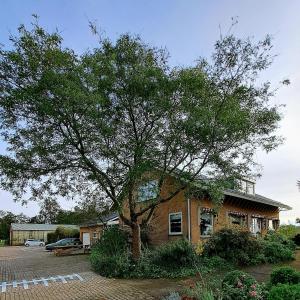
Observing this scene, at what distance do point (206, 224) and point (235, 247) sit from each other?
5.97 metres

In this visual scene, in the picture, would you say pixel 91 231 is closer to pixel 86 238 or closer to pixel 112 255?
pixel 86 238

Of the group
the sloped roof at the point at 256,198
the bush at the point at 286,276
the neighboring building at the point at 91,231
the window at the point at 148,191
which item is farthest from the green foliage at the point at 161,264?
the neighboring building at the point at 91,231

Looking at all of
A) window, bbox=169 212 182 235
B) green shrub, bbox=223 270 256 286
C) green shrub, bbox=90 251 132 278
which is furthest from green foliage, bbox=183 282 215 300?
window, bbox=169 212 182 235

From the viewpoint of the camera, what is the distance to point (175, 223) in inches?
1008

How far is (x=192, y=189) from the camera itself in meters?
18.3

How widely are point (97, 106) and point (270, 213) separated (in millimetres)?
23268

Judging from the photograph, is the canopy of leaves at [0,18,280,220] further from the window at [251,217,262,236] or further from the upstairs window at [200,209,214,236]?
the window at [251,217,262,236]

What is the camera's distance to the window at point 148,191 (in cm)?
1786

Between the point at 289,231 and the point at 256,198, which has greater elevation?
the point at 256,198

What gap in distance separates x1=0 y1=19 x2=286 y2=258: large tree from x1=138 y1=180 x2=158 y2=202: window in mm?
303

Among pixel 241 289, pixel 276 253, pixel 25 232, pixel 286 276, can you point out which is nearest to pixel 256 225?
pixel 276 253

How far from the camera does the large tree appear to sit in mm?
15109

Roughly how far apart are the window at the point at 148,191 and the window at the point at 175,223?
6395mm

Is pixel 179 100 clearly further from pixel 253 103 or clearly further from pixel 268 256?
pixel 268 256
